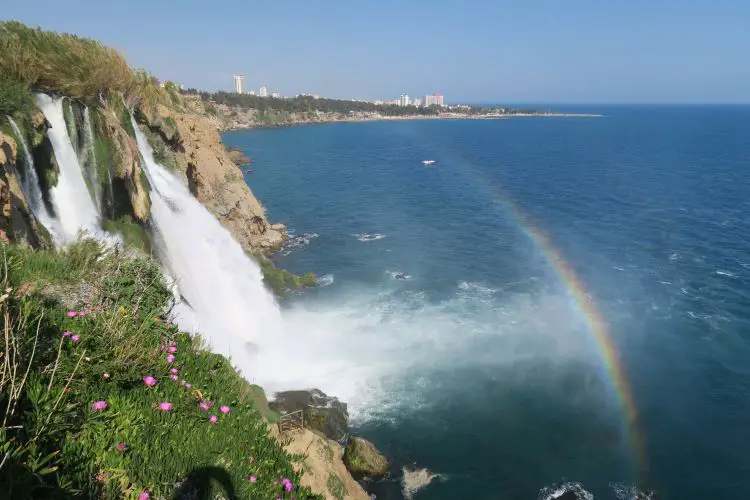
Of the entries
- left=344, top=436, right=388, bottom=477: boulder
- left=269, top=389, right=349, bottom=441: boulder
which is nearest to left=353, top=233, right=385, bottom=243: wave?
left=269, top=389, right=349, bottom=441: boulder

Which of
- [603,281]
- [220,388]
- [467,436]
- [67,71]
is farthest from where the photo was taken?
[603,281]

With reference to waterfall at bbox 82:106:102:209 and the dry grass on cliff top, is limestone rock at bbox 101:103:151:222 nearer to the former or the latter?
waterfall at bbox 82:106:102:209

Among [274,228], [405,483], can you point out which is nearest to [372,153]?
[274,228]

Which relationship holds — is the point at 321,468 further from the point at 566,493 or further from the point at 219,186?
the point at 219,186

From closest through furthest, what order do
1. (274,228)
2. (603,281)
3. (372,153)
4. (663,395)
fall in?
(663,395) → (603,281) → (274,228) → (372,153)

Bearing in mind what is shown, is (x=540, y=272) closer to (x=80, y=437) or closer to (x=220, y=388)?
(x=220, y=388)

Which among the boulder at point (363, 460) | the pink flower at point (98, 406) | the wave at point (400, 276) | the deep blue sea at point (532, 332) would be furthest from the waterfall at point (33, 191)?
the wave at point (400, 276)
